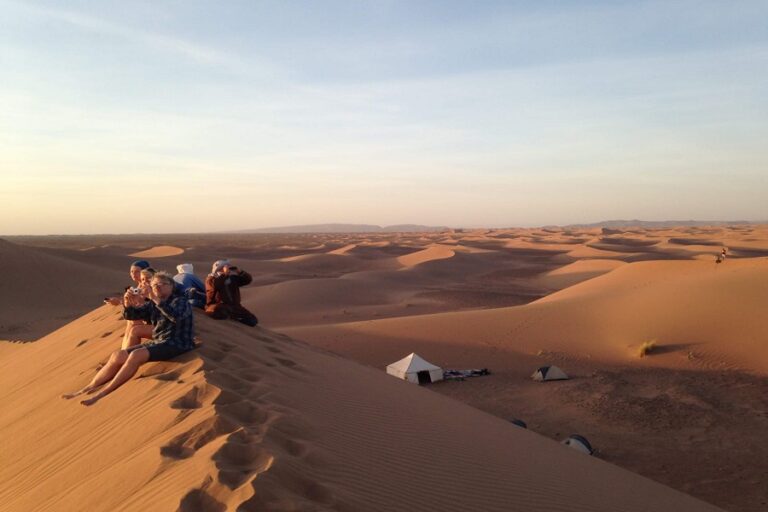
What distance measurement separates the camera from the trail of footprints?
3176 mm

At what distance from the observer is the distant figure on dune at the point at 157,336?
5672mm

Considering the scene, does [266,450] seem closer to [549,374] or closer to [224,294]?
[224,294]

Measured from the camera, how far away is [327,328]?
18.7 metres

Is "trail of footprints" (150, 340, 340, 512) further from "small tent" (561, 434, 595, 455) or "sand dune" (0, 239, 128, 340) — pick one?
"sand dune" (0, 239, 128, 340)

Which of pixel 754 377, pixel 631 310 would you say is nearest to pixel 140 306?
pixel 754 377

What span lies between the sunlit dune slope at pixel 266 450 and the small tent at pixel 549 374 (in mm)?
5568

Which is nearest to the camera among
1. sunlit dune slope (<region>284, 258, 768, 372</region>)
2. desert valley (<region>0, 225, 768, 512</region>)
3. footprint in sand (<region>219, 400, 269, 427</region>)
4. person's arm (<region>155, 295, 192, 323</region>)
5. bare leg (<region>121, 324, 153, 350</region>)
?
desert valley (<region>0, 225, 768, 512</region>)

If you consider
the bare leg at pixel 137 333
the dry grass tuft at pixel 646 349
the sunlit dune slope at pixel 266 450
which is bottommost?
the dry grass tuft at pixel 646 349

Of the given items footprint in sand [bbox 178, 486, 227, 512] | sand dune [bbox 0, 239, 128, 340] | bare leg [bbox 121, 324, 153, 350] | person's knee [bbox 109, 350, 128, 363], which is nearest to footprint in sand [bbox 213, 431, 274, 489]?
footprint in sand [bbox 178, 486, 227, 512]

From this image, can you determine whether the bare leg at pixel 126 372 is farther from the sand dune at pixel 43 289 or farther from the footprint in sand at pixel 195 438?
the sand dune at pixel 43 289

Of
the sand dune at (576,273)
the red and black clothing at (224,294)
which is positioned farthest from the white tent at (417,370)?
the sand dune at (576,273)

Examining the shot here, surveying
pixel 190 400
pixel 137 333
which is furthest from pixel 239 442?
pixel 137 333

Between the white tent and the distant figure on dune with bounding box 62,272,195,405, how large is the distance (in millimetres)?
6881

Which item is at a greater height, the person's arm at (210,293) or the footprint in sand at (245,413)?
the person's arm at (210,293)
